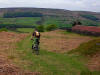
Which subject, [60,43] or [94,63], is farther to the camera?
[60,43]

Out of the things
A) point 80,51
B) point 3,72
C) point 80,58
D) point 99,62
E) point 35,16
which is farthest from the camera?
point 35,16

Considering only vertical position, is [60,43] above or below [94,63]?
below

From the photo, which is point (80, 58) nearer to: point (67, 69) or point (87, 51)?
point (87, 51)

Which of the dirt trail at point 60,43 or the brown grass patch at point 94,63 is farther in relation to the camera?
the dirt trail at point 60,43

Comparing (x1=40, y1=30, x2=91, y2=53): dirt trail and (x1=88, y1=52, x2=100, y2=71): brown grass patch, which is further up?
(x1=88, y1=52, x2=100, y2=71): brown grass patch

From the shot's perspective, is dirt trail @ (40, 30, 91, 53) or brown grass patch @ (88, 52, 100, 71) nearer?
brown grass patch @ (88, 52, 100, 71)

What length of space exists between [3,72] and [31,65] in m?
2.22

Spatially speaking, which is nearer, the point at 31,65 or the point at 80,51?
the point at 31,65

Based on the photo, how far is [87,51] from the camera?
44.2 feet

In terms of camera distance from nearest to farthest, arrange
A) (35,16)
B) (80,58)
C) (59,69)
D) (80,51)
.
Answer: (59,69), (80,58), (80,51), (35,16)

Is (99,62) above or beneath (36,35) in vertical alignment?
beneath

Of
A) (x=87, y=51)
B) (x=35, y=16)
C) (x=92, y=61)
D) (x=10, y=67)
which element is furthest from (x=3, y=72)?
(x=35, y=16)

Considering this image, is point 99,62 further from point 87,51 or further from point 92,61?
point 87,51

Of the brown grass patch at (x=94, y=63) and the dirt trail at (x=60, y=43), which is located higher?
the brown grass patch at (x=94, y=63)
